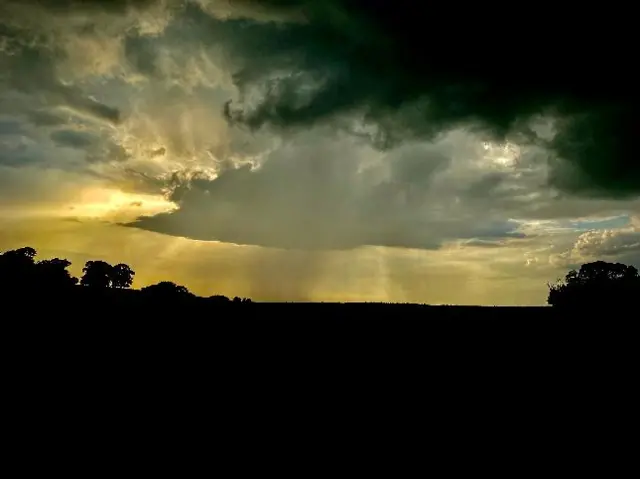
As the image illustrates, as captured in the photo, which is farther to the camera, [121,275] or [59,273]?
[121,275]

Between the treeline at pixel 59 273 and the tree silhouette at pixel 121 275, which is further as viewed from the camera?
the tree silhouette at pixel 121 275

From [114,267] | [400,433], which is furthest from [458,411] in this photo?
[114,267]

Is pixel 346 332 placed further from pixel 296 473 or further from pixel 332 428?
pixel 296 473

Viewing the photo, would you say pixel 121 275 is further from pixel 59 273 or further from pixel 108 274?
pixel 59 273

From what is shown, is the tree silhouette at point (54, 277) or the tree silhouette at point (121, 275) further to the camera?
the tree silhouette at point (121, 275)

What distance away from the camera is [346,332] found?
16.6 m

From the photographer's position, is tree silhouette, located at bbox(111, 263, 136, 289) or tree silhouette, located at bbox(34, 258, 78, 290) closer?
tree silhouette, located at bbox(34, 258, 78, 290)

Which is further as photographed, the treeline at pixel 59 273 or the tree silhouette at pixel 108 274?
the tree silhouette at pixel 108 274

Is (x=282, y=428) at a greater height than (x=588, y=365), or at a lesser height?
lesser

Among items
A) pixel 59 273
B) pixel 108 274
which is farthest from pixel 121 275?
pixel 59 273

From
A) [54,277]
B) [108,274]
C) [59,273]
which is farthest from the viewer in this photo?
[108,274]

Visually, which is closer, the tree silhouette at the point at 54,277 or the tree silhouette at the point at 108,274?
the tree silhouette at the point at 54,277

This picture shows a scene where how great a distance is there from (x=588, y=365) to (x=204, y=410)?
10274 mm

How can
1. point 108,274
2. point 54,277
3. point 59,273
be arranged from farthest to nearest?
point 108,274
point 59,273
point 54,277
